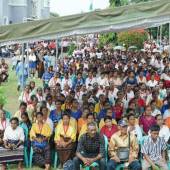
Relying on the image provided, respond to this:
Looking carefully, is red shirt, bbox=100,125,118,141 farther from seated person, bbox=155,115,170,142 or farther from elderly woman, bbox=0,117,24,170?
elderly woman, bbox=0,117,24,170

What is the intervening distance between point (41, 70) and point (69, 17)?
17422 millimetres

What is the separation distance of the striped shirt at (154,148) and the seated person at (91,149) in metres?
0.72

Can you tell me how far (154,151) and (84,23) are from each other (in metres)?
2.75

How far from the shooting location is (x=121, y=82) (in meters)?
16.7

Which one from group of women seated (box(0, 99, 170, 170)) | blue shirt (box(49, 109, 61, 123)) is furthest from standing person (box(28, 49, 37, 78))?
group of women seated (box(0, 99, 170, 170))

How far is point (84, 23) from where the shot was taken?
9.93 m

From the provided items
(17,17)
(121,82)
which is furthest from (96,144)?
(17,17)

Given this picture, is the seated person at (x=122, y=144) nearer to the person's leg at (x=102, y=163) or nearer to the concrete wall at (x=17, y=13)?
the person's leg at (x=102, y=163)

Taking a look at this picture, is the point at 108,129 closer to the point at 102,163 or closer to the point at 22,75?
the point at 102,163

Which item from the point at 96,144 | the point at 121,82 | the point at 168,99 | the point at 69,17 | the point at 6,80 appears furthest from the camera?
the point at 6,80

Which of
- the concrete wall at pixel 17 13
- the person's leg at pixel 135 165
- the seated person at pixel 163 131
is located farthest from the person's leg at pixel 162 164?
the concrete wall at pixel 17 13

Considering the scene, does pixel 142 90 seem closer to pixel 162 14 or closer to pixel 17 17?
pixel 162 14

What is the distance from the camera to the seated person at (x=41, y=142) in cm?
991

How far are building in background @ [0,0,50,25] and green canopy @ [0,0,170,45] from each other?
39872mm
